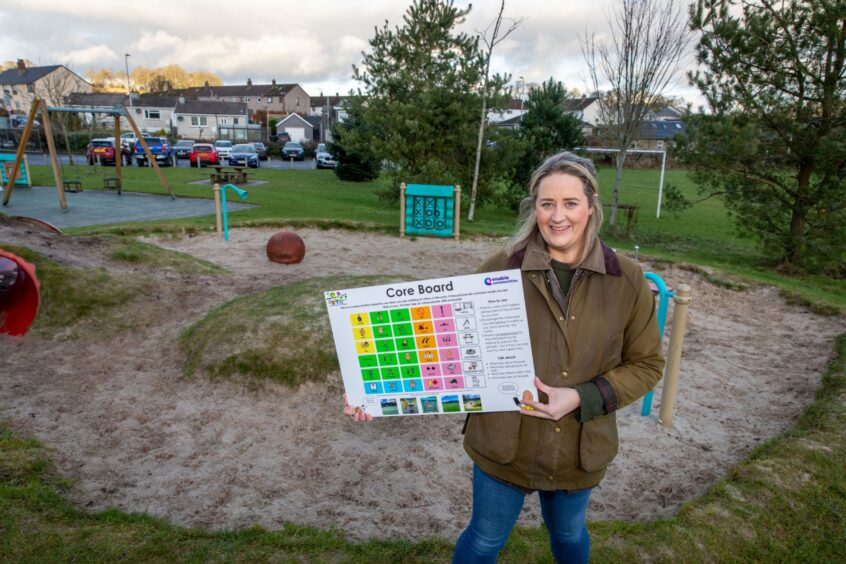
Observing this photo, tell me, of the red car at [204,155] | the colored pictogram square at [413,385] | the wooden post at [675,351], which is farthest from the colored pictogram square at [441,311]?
the red car at [204,155]

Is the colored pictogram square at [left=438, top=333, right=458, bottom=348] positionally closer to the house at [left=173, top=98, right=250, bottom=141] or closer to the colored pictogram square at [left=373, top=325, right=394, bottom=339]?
the colored pictogram square at [left=373, top=325, right=394, bottom=339]

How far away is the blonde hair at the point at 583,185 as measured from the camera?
2.24 metres

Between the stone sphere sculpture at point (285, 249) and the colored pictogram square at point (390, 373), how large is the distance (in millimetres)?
7954

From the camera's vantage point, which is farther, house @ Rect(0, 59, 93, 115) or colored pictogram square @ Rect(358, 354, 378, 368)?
house @ Rect(0, 59, 93, 115)

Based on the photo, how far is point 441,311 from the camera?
7.55 feet

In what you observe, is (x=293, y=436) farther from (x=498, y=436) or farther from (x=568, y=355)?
(x=568, y=355)

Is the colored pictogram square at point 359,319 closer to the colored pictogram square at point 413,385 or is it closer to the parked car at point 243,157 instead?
the colored pictogram square at point 413,385

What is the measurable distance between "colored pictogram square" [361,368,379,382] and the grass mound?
3229mm

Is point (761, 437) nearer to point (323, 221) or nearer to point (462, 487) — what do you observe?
point (462, 487)

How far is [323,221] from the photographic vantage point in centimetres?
1376

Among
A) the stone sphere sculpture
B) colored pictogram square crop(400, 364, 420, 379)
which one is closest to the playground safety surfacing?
the stone sphere sculpture

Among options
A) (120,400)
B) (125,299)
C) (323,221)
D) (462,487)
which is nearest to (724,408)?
(462,487)

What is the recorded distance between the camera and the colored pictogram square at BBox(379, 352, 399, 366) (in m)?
2.41

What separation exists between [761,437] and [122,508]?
205 inches
